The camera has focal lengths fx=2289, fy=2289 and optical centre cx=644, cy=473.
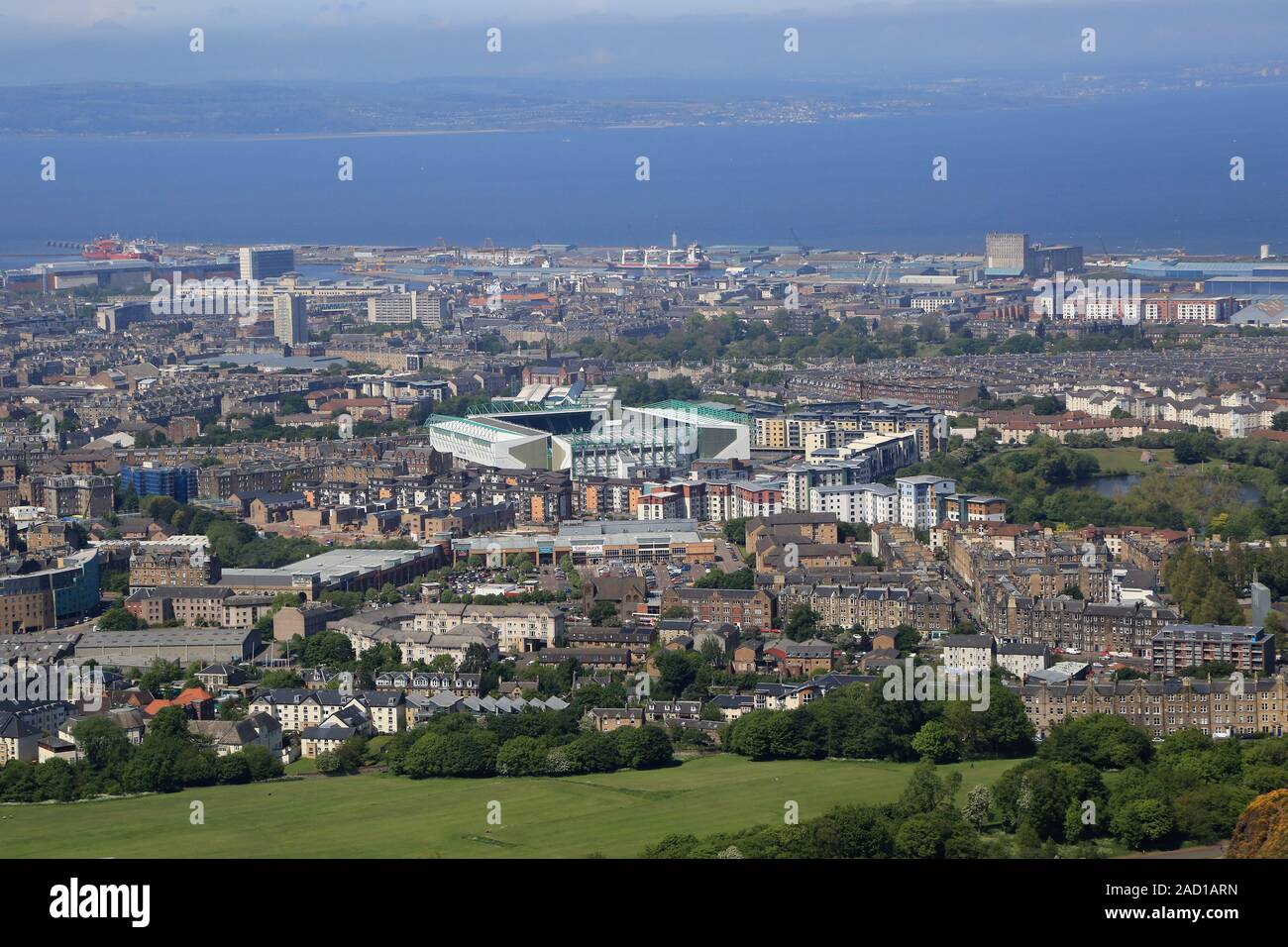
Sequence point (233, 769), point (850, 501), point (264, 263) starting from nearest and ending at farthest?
point (233, 769) < point (850, 501) < point (264, 263)

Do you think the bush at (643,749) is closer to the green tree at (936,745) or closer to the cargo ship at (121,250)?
the green tree at (936,745)

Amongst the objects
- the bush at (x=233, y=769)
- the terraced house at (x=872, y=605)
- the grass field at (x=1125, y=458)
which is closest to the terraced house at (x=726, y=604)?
the terraced house at (x=872, y=605)

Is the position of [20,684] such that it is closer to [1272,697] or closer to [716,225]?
[1272,697]

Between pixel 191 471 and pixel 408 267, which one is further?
pixel 408 267

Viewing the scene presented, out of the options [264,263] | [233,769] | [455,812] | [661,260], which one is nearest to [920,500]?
[233,769]

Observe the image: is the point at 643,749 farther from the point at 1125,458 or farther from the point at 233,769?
the point at 1125,458

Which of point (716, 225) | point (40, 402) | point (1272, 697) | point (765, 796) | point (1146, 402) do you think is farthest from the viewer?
point (716, 225)

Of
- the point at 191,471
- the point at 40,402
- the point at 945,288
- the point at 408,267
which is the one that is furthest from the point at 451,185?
the point at 191,471
